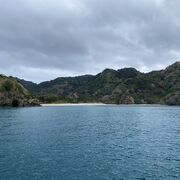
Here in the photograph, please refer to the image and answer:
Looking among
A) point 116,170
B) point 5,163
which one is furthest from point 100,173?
point 5,163

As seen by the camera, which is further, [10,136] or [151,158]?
[10,136]

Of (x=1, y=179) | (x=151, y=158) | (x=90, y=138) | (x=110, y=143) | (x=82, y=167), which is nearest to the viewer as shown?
(x=1, y=179)

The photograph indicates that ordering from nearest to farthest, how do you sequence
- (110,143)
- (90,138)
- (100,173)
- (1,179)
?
(1,179)
(100,173)
(110,143)
(90,138)

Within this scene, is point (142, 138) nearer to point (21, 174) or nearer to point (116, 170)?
point (116, 170)

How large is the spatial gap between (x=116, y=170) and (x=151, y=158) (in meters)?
11.6

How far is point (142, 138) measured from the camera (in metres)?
82.8

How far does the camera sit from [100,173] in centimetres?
4562

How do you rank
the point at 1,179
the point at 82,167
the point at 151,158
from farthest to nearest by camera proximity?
1. the point at 151,158
2. the point at 82,167
3. the point at 1,179

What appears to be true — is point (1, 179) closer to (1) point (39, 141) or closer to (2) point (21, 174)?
(2) point (21, 174)

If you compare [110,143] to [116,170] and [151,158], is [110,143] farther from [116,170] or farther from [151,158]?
[116,170]

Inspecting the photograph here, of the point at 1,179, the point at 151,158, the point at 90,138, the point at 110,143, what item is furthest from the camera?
the point at 90,138

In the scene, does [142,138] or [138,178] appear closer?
[138,178]

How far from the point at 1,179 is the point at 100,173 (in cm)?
1518

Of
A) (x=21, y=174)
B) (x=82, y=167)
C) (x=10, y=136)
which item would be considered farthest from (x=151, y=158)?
(x=10, y=136)
